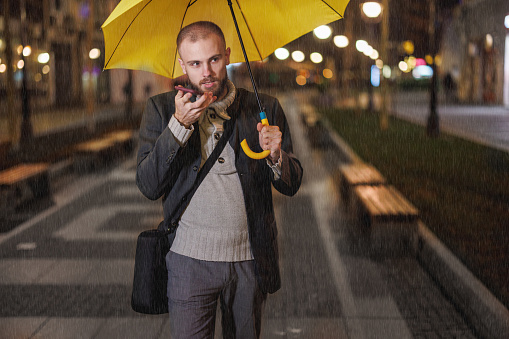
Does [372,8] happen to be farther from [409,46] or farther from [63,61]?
[409,46]

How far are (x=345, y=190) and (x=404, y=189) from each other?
1.04 m

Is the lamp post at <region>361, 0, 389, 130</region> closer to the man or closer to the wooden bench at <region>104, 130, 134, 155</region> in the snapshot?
the wooden bench at <region>104, 130, 134, 155</region>

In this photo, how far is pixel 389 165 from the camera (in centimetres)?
1391

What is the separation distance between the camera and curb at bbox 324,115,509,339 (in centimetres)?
490

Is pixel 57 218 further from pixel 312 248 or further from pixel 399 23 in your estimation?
pixel 399 23

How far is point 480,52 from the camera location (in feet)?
128

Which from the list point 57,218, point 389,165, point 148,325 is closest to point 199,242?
point 148,325

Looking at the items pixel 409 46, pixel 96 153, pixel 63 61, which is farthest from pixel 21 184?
pixel 409 46

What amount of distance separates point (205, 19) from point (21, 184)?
24.7 ft

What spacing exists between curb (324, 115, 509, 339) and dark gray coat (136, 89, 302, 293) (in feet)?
8.57

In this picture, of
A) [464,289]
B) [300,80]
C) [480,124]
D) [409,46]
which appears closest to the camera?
[464,289]

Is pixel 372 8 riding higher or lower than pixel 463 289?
higher

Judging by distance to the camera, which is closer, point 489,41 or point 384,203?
point 384,203

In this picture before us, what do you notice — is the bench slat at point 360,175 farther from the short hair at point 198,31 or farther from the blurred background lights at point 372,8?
the blurred background lights at point 372,8
